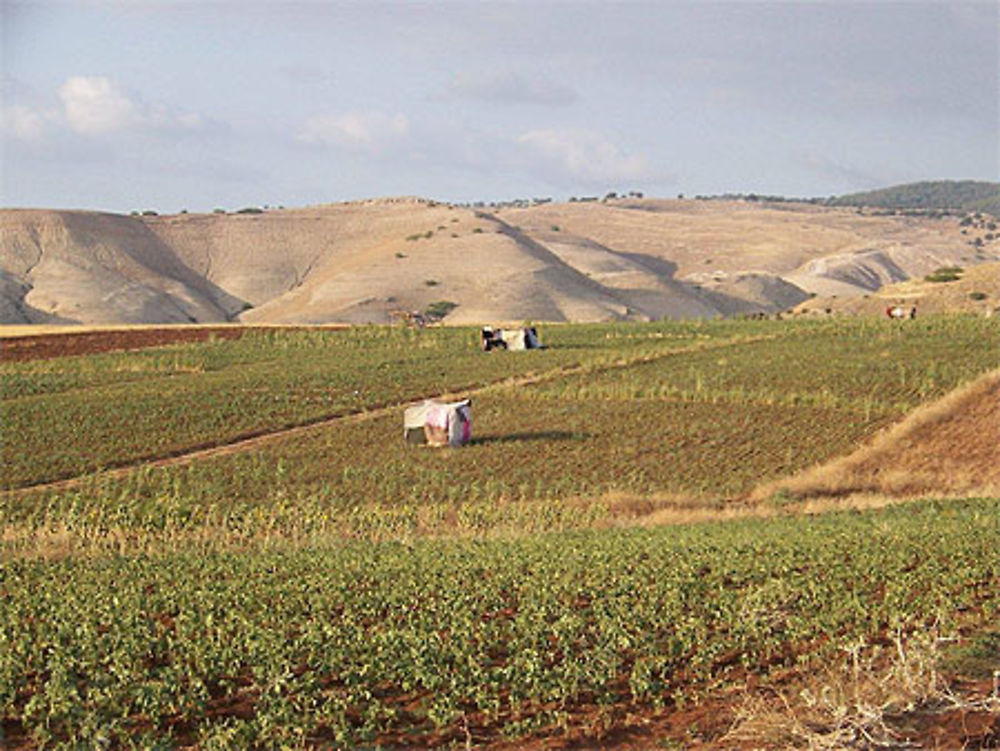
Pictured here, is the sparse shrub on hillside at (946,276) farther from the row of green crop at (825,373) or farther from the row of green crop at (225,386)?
the row of green crop at (825,373)

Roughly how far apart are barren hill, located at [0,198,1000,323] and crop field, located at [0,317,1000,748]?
7689 centimetres

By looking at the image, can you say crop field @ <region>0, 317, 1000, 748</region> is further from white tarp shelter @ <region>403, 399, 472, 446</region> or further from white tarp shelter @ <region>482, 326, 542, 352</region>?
white tarp shelter @ <region>482, 326, 542, 352</region>

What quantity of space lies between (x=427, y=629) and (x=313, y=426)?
83.9 ft

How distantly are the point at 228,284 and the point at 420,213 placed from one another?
35681 mm

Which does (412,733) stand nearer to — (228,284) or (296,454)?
(296,454)

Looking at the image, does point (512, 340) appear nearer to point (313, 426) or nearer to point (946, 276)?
point (313, 426)

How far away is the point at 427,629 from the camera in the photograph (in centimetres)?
Answer: 1230

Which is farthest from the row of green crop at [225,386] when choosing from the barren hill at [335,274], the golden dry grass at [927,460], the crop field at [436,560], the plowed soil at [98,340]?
the barren hill at [335,274]

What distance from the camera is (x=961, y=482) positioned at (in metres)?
30.8

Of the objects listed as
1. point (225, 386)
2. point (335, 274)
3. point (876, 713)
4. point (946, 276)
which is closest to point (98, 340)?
Answer: point (225, 386)

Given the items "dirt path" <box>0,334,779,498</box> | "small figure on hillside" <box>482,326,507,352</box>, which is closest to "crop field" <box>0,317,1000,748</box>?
"dirt path" <box>0,334,779,498</box>

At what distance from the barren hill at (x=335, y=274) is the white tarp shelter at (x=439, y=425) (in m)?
80.3

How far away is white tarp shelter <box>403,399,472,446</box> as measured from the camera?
33656mm

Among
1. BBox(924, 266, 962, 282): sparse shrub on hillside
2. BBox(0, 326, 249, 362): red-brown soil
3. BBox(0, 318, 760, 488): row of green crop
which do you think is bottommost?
BBox(0, 318, 760, 488): row of green crop
